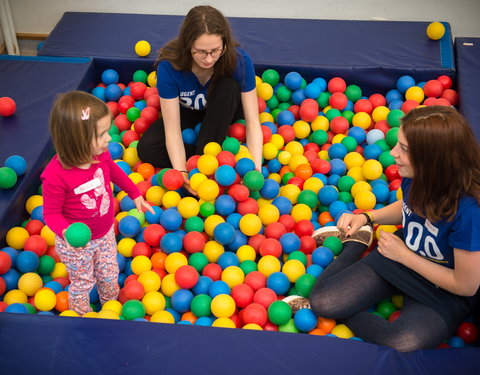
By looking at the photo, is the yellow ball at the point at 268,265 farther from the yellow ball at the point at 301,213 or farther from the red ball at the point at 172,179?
the red ball at the point at 172,179

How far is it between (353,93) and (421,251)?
4.23ft

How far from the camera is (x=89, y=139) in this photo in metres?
1.40

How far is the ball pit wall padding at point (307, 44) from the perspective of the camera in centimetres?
269

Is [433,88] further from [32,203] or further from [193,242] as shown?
[32,203]

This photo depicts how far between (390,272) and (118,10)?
251cm

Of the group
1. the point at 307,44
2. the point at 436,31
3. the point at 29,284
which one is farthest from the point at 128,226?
the point at 436,31

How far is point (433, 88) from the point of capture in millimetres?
2566

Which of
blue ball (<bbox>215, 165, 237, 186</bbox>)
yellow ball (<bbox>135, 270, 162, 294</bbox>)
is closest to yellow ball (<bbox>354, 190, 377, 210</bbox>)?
blue ball (<bbox>215, 165, 237, 186</bbox>)

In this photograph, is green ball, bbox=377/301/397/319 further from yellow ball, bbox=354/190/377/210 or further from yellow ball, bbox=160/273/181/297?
yellow ball, bbox=160/273/181/297

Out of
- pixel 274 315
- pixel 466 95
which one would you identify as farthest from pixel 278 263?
pixel 466 95

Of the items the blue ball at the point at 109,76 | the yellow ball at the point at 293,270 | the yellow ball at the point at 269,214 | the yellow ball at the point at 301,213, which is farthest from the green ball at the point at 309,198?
the blue ball at the point at 109,76

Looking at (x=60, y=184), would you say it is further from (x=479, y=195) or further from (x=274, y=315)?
(x=479, y=195)

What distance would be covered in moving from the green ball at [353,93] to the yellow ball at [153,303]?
4.88 ft

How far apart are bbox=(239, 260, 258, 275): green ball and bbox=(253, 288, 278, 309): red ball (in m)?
0.12
